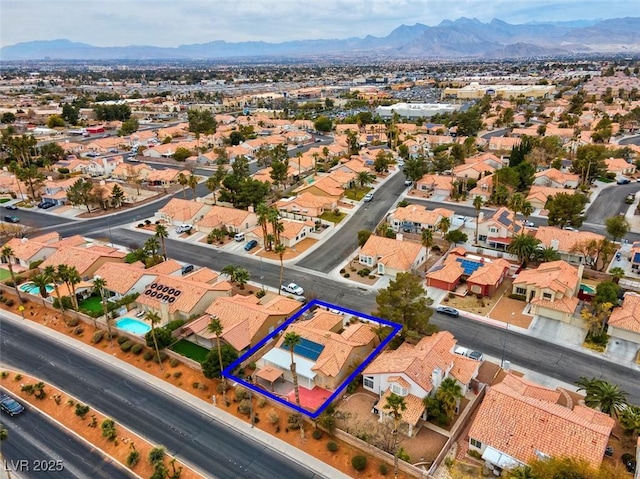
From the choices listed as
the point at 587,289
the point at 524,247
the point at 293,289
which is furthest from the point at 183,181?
the point at 587,289

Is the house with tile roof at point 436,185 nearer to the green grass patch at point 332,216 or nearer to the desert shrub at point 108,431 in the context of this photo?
the green grass patch at point 332,216

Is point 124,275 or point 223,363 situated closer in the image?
point 223,363

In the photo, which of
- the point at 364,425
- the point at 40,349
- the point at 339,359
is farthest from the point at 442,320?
the point at 40,349

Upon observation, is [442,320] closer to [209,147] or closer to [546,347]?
[546,347]

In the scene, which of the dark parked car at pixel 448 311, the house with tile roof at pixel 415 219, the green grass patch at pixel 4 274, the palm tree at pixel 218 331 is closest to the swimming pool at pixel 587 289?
the dark parked car at pixel 448 311

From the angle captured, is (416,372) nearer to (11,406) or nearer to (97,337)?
(97,337)

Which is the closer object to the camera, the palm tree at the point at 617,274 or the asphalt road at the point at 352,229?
the palm tree at the point at 617,274
